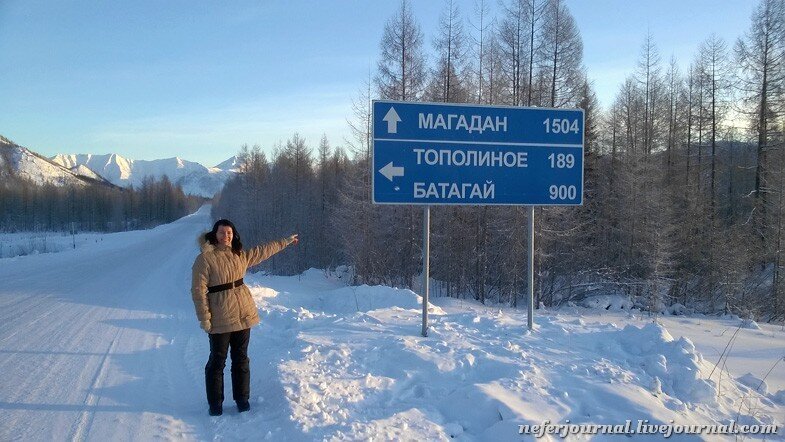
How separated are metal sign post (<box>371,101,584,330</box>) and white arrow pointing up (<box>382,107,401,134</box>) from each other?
1cm

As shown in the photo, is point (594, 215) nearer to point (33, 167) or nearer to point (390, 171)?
point (390, 171)

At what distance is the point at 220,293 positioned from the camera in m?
4.69

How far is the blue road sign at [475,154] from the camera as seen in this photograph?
7039mm

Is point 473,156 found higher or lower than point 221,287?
higher

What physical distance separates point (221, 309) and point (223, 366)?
1.85 feet

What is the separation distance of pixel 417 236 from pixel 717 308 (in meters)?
12.8

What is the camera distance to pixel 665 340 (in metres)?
6.35

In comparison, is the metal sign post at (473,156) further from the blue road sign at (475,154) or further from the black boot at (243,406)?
the black boot at (243,406)

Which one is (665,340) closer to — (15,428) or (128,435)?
(128,435)

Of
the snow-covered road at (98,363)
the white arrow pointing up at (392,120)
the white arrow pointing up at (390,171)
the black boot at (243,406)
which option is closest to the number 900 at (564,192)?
the white arrow pointing up at (390,171)

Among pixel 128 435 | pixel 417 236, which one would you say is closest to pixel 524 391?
pixel 128 435

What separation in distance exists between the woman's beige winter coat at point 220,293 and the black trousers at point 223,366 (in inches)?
4.3

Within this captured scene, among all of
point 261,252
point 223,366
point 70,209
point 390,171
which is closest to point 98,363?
point 223,366

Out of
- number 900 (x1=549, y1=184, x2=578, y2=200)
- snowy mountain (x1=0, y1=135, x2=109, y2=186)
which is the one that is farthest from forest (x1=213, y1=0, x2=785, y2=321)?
snowy mountain (x1=0, y1=135, x2=109, y2=186)
